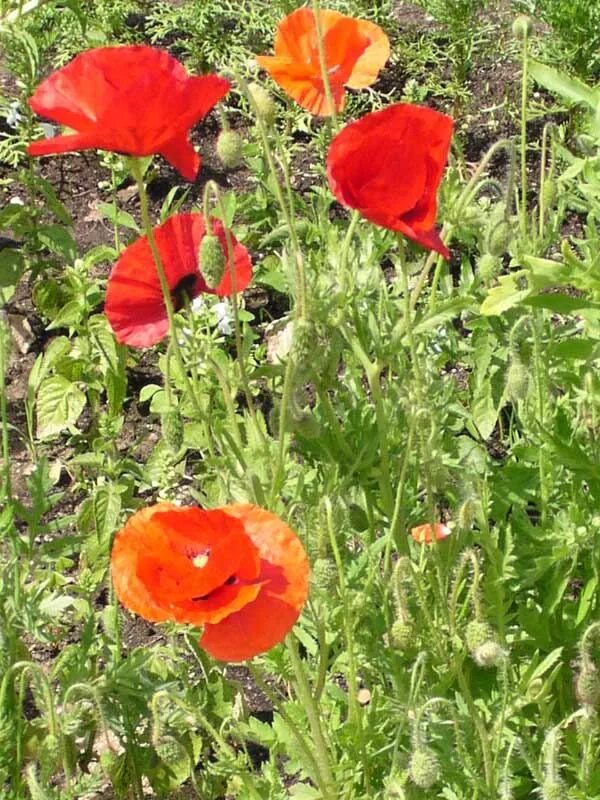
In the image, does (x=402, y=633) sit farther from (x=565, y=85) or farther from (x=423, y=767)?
(x=565, y=85)

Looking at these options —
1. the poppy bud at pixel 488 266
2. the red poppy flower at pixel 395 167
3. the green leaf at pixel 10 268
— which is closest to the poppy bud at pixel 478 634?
the red poppy flower at pixel 395 167

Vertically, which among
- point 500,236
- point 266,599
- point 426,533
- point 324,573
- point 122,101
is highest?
point 122,101

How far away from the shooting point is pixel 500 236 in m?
1.94

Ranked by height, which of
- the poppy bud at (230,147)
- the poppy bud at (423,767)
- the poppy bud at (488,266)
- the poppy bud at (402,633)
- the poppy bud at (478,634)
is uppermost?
the poppy bud at (230,147)

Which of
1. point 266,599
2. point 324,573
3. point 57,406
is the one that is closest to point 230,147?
point 324,573

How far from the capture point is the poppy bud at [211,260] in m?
1.78

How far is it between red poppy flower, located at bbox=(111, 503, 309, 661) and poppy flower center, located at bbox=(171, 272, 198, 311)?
1.49 ft

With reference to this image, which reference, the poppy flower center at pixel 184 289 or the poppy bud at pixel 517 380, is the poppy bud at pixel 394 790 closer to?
the poppy bud at pixel 517 380

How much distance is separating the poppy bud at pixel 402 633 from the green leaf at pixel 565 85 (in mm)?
800

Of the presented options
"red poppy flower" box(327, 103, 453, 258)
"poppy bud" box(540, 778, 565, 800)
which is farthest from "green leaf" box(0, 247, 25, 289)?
"poppy bud" box(540, 778, 565, 800)

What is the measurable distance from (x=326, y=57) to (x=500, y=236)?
1.48 feet

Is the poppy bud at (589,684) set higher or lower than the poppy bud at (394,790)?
higher

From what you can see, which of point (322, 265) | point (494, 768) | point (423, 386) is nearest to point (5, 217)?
point (322, 265)

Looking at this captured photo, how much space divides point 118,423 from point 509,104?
2.23 m
